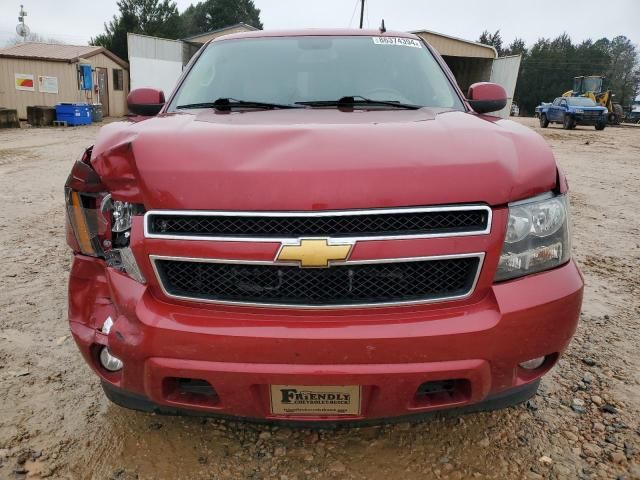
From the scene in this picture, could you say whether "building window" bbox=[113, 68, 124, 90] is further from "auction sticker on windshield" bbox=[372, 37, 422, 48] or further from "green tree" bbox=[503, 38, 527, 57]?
"green tree" bbox=[503, 38, 527, 57]

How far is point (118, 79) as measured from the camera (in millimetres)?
27734

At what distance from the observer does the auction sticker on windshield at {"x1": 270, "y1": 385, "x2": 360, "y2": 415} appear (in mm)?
1610

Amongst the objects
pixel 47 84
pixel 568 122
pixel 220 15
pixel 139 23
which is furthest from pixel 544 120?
pixel 220 15

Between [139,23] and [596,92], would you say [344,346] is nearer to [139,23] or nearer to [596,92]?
[596,92]

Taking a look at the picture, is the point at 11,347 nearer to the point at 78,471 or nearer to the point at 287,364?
the point at 78,471

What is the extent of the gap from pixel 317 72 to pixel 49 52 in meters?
26.0

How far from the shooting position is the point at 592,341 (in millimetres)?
3018

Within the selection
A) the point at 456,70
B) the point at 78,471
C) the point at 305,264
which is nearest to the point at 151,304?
the point at 305,264

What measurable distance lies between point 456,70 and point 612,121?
9716 mm

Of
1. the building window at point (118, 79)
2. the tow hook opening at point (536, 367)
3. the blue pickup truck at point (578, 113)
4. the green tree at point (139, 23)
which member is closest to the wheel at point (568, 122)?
the blue pickup truck at point (578, 113)

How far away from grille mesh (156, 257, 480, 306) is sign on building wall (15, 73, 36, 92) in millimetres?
25186

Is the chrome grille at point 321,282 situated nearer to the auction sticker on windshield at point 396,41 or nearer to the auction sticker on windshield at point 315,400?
the auction sticker on windshield at point 315,400

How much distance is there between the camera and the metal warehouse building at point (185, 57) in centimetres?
2412

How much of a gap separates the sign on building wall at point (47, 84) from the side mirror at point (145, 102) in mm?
23384
